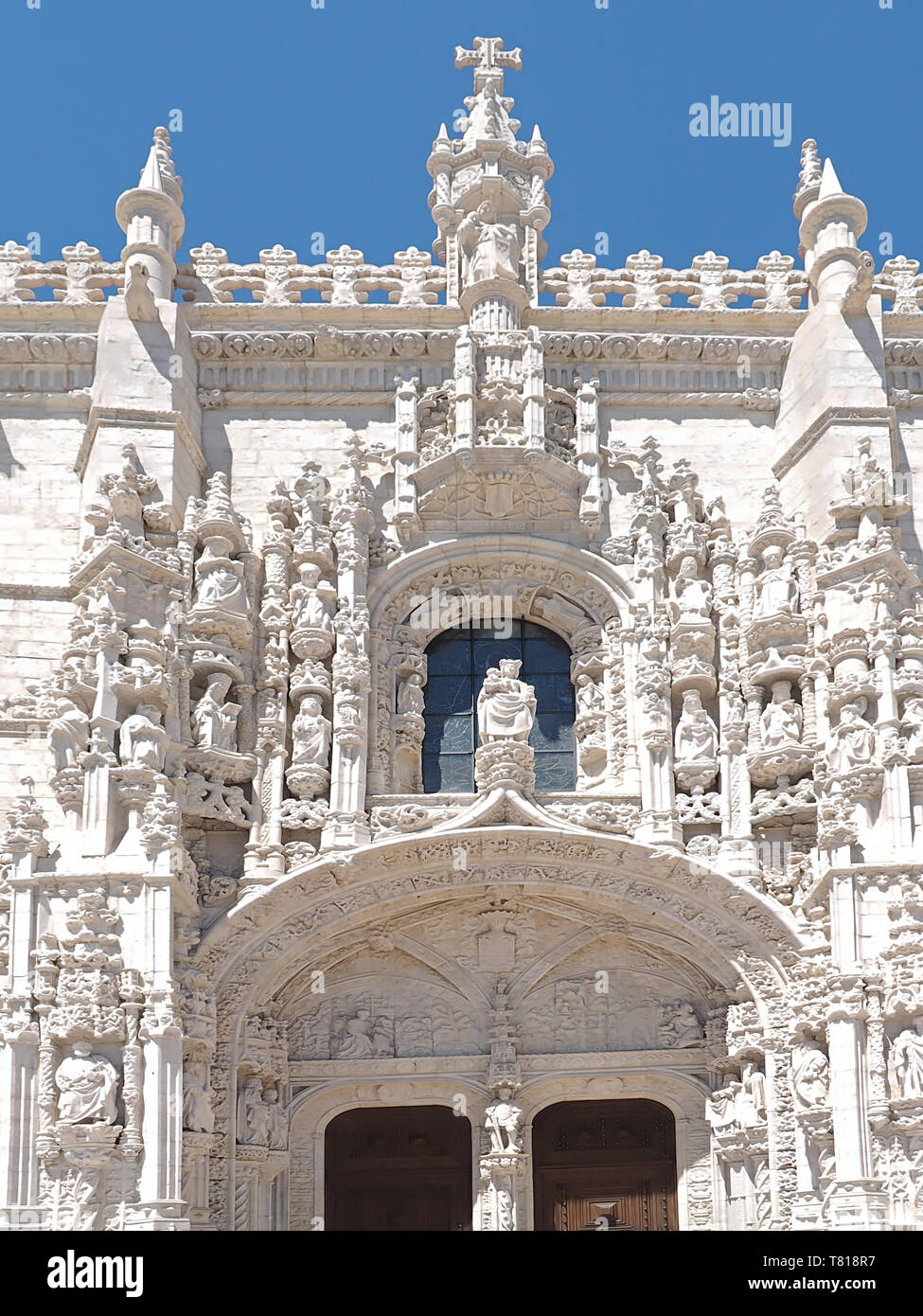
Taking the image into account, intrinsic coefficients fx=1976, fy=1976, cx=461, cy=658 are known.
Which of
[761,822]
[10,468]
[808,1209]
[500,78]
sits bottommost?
[808,1209]

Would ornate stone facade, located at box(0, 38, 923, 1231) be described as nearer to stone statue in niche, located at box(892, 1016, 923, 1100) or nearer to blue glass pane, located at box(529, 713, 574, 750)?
stone statue in niche, located at box(892, 1016, 923, 1100)

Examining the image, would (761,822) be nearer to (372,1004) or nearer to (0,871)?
(372,1004)

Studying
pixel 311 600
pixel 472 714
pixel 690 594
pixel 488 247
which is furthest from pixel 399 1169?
pixel 488 247

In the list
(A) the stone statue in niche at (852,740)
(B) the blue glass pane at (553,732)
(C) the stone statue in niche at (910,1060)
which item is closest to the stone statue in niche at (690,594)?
(B) the blue glass pane at (553,732)

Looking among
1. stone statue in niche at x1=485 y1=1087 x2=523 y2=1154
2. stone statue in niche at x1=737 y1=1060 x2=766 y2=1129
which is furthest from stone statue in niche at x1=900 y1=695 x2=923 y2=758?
stone statue in niche at x1=485 y1=1087 x2=523 y2=1154

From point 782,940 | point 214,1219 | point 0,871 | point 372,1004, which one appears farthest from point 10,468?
point 782,940

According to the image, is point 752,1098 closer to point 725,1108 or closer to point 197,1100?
point 725,1108

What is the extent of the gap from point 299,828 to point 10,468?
427 cm

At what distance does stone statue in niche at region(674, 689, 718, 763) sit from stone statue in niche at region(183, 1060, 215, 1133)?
4552mm

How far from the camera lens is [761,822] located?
15.8m

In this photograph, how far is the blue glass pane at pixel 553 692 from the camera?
56.3ft

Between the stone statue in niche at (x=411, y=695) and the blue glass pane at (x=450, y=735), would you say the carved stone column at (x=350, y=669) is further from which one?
the blue glass pane at (x=450, y=735)

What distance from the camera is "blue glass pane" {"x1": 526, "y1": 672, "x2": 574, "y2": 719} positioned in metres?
17.2

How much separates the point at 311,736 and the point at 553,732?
230 cm
